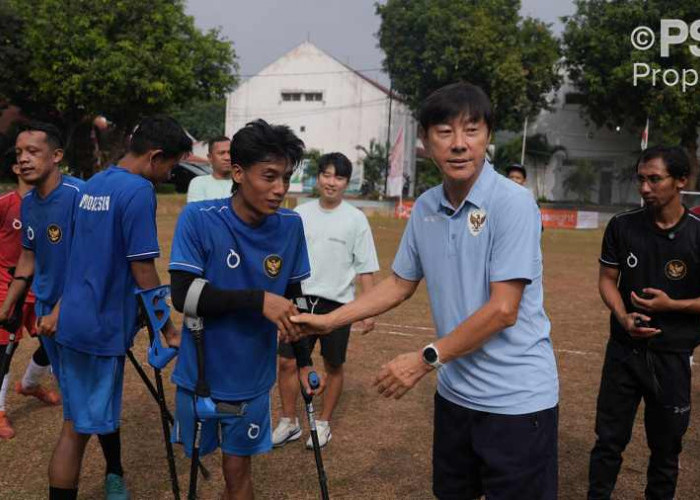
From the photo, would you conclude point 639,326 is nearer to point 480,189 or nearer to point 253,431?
point 480,189

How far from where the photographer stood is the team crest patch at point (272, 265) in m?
3.59

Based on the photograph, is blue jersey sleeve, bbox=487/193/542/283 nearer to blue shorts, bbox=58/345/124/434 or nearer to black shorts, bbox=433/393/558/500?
black shorts, bbox=433/393/558/500

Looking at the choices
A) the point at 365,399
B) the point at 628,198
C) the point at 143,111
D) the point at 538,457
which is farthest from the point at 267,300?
the point at 628,198

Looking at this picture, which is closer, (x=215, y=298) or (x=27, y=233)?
(x=215, y=298)

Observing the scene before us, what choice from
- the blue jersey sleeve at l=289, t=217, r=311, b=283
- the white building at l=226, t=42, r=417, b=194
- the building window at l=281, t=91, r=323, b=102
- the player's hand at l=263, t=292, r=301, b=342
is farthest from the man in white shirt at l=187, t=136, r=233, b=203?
the building window at l=281, t=91, r=323, b=102

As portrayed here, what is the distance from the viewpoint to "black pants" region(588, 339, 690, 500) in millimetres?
4398

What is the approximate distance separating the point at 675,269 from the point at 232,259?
2616mm

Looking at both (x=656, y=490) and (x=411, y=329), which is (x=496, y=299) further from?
(x=411, y=329)

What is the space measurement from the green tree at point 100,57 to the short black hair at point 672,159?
33.4 metres

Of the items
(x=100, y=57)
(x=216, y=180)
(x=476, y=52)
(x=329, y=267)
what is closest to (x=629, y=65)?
(x=476, y=52)

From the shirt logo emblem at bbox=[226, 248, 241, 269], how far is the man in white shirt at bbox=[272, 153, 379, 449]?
236 centimetres

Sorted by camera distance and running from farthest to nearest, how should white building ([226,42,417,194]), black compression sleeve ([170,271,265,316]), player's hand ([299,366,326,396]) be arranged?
white building ([226,42,417,194])
player's hand ([299,366,326,396])
black compression sleeve ([170,271,265,316])

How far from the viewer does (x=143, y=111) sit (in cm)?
3812

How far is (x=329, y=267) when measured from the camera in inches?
231
